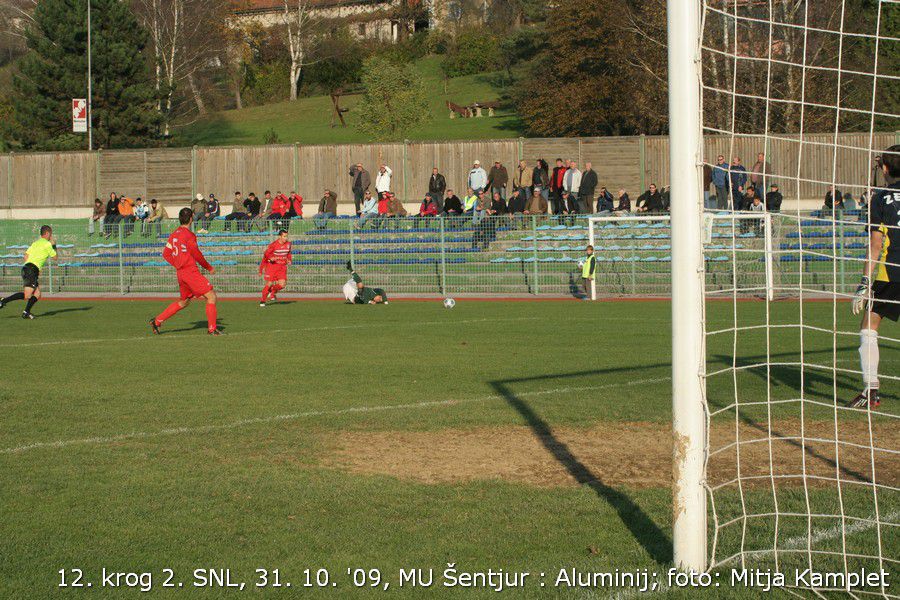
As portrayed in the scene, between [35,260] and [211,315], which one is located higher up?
[35,260]

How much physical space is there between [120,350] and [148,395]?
4.38m

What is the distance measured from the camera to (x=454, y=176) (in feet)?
124

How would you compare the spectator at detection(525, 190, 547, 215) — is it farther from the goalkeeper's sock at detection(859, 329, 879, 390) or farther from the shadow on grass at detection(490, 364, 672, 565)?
the goalkeeper's sock at detection(859, 329, 879, 390)

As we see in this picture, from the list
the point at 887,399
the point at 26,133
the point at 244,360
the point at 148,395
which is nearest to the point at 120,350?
the point at 244,360

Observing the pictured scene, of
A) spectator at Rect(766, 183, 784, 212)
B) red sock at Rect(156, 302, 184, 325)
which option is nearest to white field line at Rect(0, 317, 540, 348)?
red sock at Rect(156, 302, 184, 325)

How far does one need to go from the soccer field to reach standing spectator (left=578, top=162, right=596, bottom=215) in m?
15.2

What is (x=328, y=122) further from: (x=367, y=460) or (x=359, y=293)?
(x=367, y=460)

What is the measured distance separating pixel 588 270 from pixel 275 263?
741 cm

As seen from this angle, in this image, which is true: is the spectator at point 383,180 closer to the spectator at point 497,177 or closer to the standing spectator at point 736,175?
the spectator at point 497,177

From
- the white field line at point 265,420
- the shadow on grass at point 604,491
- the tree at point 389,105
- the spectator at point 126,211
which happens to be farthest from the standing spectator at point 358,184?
the shadow on grass at point 604,491

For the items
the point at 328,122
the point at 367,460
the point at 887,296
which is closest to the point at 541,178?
the point at 887,296

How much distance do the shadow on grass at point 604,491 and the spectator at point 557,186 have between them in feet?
68.0

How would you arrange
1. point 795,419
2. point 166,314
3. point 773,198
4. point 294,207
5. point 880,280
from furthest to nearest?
point 294,207, point 773,198, point 166,314, point 880,280, point 795,419

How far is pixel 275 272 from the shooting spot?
24.0 m
